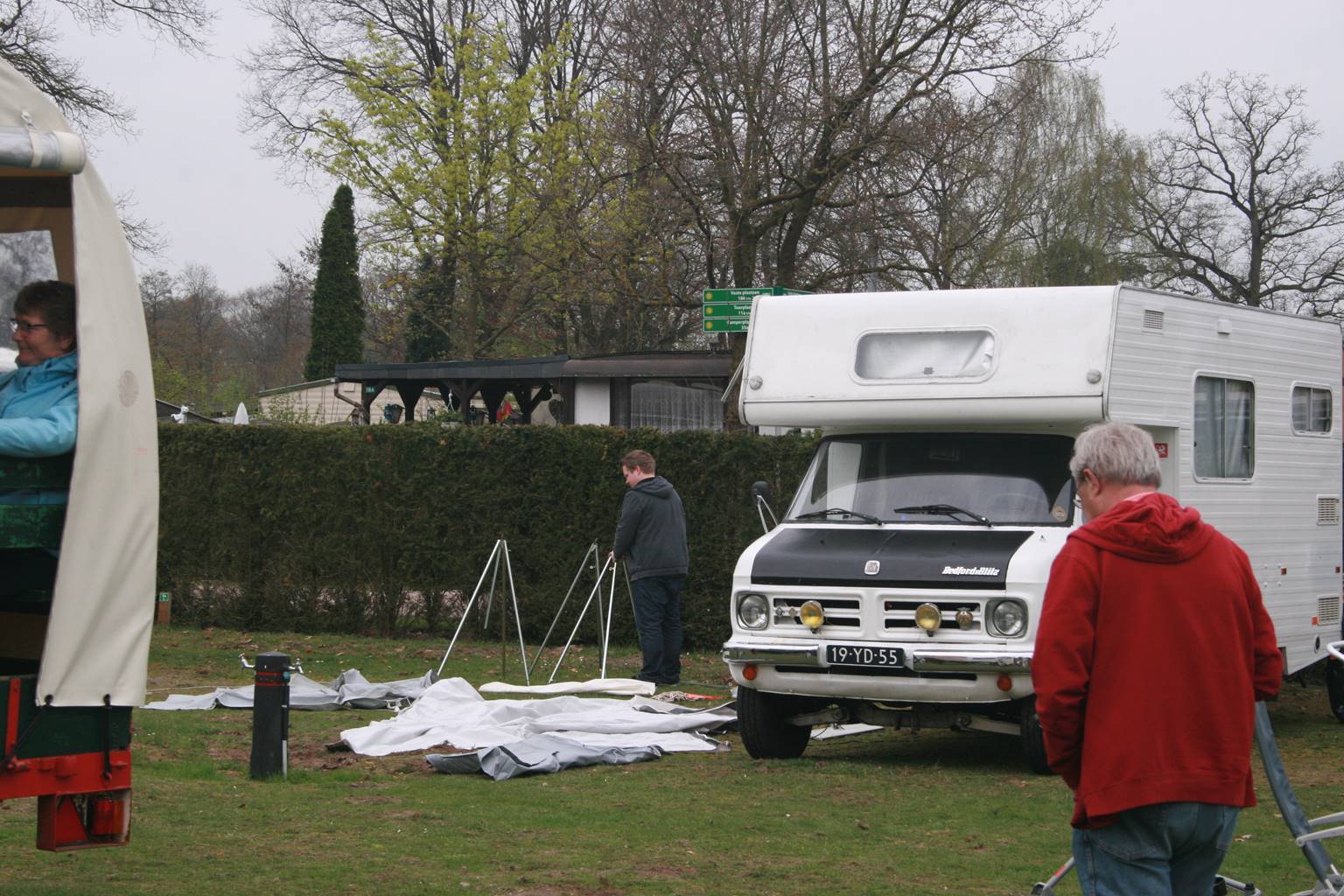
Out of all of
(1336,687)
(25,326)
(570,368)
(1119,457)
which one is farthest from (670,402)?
(1119,457)

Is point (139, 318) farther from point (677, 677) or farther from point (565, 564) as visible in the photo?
point (565, 564)

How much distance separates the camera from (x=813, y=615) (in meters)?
9.81

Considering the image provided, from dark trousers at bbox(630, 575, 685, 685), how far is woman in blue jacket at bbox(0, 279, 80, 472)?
29.9 ft

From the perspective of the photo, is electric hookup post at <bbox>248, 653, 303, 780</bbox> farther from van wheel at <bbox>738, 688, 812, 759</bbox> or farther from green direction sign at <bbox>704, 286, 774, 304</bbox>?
green direction sign at <bbox>704, 286, 774, 304</bbox>

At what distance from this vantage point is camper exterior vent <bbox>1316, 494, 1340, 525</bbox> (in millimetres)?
12633

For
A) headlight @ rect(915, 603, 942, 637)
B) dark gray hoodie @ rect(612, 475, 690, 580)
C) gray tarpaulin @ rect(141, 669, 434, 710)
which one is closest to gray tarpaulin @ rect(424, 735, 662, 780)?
headlight @ rect(915, 603, 942, 637)

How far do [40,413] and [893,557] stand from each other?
19.2ft

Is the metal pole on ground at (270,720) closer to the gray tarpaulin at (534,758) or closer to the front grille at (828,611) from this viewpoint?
the gray tarpaulin at (534,758)

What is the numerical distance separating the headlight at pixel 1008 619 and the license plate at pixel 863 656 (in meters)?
0.61

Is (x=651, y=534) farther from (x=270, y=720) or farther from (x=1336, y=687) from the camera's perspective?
(x=1336, y=687)

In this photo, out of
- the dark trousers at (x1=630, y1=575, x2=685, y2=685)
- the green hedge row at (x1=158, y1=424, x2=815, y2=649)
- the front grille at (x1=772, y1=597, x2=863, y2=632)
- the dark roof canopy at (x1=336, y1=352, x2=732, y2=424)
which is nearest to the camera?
the front grille at (x1=772, y1=597, x2=863, y2=632)

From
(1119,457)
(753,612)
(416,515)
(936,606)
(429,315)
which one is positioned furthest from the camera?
(429,315)

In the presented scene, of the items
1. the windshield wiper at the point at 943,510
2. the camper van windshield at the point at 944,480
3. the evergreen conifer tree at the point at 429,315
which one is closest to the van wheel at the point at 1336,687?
the camper van windshield at the point at 944,480

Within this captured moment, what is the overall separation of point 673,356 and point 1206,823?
27.8 metres
